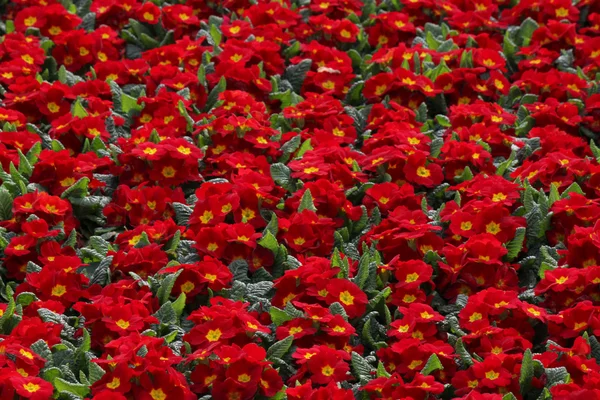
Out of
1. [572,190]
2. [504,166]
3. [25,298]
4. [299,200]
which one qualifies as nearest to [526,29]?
[504,166]

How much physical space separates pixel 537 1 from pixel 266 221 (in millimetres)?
2156

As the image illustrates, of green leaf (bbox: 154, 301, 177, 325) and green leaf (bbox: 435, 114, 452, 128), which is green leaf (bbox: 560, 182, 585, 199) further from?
green leaf (bbox: 154, 301, 177, 325)

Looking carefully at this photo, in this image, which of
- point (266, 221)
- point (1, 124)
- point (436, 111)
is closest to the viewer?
point (266, 221)

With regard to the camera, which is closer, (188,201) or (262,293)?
(262,293)

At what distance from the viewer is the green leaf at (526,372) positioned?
319 cm

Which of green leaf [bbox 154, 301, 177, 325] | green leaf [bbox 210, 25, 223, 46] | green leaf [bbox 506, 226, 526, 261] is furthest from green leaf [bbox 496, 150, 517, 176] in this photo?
green leaf [bbox 210, 25, 223, 46]

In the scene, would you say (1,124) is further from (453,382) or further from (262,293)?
(453,382)

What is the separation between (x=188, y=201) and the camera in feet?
13.2

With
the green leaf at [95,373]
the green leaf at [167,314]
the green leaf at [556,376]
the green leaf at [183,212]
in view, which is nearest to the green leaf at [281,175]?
the green leaf at [183,212]

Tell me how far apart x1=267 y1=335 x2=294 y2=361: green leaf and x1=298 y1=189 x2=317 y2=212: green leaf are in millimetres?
663

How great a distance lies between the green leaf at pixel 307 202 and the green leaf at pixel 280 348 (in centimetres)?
66

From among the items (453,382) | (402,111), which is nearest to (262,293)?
(453,382)

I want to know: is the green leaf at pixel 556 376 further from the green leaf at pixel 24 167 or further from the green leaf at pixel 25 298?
the green leaf at pixel 24 167

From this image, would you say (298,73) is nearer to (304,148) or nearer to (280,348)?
(304,148)
